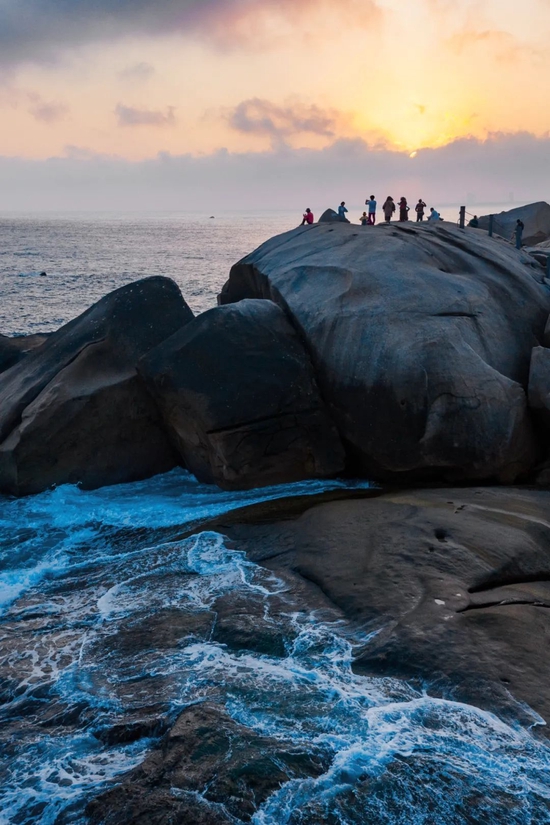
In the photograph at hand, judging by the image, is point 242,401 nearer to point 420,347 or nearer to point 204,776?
point 420,347

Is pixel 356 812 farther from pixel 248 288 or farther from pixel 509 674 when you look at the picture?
pixel 248 288

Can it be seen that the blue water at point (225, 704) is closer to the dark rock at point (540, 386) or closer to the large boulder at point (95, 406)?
the large boulder at point (95, 406)

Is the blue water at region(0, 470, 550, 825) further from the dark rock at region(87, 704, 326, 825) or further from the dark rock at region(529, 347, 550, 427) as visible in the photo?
the dark rock at region(529, 347, 550, 427)

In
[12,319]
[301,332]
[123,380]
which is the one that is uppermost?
[301,332]

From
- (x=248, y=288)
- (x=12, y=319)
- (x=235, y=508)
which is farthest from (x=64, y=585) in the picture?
(x=12, y=319)

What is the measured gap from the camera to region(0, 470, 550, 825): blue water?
5.29 meters

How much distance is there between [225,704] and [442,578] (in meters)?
2.89

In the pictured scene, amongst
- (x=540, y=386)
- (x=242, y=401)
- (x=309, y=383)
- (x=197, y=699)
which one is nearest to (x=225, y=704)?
(x=197, y=699)

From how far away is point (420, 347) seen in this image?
1120 cm

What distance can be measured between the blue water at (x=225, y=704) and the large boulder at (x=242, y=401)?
7.56ft

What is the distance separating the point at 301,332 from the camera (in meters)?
12.5

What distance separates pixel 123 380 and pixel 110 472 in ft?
5.15

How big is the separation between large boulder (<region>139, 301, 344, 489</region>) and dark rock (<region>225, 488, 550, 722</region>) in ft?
6.02

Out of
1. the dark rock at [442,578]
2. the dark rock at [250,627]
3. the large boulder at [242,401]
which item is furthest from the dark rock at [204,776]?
the large boulder at [242,401]
